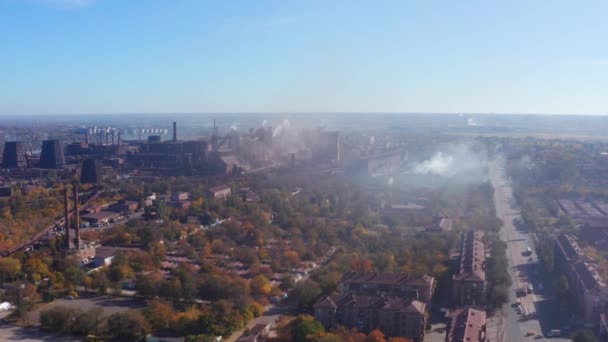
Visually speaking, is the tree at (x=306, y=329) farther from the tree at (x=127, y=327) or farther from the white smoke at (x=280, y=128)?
the white smoke at (x=280, y=128)

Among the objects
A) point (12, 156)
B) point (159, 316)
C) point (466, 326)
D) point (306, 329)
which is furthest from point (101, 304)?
point (12, 156)

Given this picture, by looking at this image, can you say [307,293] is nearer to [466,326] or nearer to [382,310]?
[382,310]

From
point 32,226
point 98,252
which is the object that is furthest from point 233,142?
point 98,252

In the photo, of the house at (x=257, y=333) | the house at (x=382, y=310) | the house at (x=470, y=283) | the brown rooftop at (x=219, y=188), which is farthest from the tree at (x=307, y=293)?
the brown rooftop at (x=219, y=188)

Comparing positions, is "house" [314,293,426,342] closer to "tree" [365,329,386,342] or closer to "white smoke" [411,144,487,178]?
"tree" [365,329,386,342]

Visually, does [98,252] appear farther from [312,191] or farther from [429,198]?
[429,198]

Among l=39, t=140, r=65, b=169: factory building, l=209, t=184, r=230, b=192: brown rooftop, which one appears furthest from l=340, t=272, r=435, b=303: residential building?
l=39, t=140, r=65, b=169: factory building
